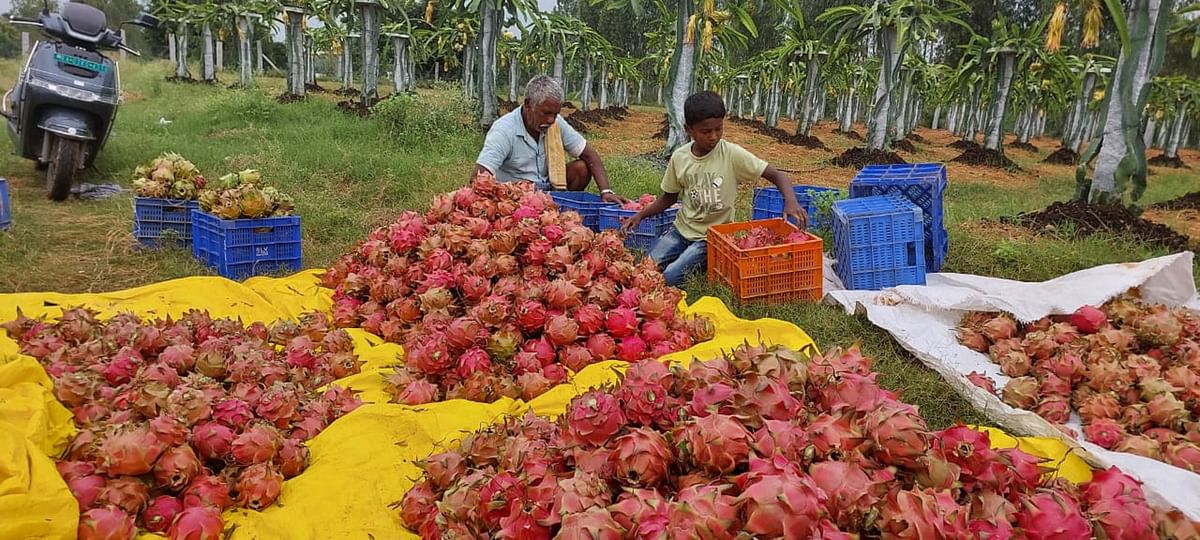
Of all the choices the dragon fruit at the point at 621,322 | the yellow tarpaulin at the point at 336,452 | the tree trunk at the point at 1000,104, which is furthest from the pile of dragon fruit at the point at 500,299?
the tree trunk at the point at 1000,104

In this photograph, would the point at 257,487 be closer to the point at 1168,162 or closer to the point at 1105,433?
the point at 1105,433

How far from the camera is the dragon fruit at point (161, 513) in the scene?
2088 millimetres

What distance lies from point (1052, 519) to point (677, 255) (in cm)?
402

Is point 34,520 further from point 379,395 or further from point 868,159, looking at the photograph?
point 868,159

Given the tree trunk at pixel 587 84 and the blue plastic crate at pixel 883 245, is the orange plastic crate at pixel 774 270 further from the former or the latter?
the tree trunk at pixel 587 84

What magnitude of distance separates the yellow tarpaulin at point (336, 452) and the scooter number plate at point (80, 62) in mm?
4848

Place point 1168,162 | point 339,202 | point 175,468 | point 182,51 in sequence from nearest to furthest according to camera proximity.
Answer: point 175,468
point 339,202
point 1168,162
point 182,51

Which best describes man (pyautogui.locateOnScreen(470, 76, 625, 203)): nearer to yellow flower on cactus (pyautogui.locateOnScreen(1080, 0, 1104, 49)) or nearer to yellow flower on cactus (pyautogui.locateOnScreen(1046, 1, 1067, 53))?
yellow flower on cactus (pyautogui.locateOnScreen(1080, 0, 1104, 49))

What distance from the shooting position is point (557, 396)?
2.96 metres

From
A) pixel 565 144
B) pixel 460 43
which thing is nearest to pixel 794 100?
pixel 460 43

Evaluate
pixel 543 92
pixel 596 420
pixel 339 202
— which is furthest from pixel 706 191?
pixel 339 202

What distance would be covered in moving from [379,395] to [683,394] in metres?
1.75

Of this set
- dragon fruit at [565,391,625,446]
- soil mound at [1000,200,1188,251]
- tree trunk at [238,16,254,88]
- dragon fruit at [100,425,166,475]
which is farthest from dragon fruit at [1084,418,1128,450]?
tree trunk at [238,16,254,88]

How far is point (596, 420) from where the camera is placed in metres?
1.88
